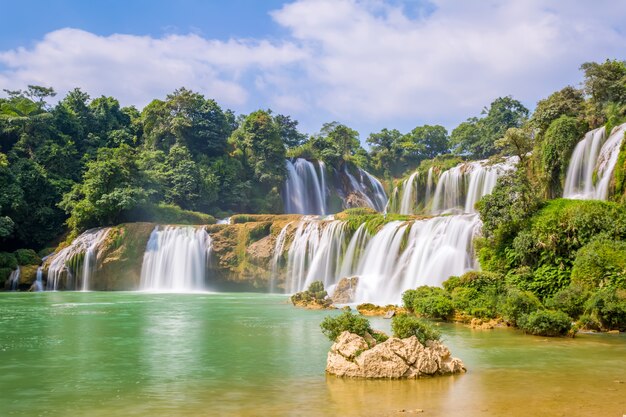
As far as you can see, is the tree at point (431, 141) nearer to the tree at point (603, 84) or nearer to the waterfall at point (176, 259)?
the tree at point (603, 84)

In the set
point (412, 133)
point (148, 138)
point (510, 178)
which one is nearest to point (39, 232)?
point (148, 138)

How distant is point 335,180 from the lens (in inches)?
2552

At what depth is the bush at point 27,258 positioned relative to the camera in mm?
43312

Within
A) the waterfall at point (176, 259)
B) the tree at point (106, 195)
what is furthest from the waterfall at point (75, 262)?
the waterfall at point (176, 259)

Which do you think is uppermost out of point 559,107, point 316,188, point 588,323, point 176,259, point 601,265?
point 559,107

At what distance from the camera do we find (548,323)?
1698 cm

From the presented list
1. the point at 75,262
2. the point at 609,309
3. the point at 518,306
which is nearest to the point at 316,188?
the point at 75,262

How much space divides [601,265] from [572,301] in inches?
76.2

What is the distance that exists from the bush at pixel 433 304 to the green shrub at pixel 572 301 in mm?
3430

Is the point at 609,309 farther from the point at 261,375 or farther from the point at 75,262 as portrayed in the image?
the point at 75,262

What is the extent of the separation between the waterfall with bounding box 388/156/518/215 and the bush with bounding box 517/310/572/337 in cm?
2469

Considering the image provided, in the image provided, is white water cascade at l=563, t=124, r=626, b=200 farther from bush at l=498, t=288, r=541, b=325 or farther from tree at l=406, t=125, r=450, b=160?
tree at l=406, t=125, r=450, b=160

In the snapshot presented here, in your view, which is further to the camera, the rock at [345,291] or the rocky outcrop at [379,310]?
the rock at [345,291]

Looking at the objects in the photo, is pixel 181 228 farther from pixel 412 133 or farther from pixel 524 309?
pixel 412 133
